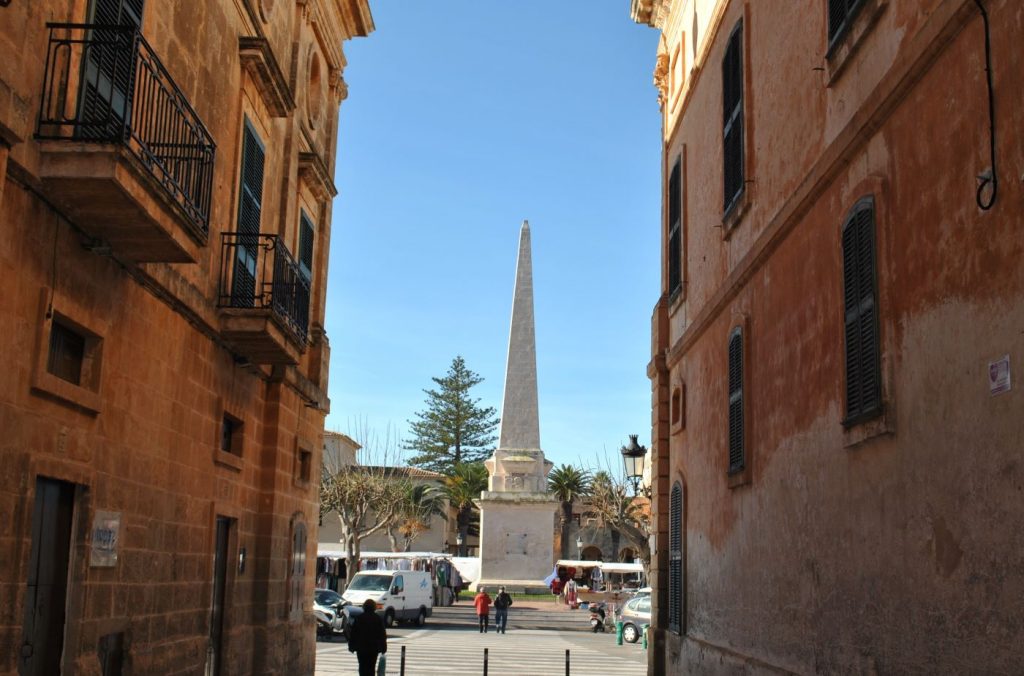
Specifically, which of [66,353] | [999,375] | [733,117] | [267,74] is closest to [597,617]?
[733,117]

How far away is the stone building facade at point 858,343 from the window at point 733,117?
71 mm

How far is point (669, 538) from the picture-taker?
18719mm

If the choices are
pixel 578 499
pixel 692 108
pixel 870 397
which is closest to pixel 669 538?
pixel 692 108

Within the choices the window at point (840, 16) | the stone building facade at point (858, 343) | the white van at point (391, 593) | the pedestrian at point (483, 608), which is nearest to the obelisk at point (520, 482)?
the white van at point (391, 593)

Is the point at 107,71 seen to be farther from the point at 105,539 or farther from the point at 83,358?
the point at 105,539

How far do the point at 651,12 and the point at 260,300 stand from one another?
407 inches

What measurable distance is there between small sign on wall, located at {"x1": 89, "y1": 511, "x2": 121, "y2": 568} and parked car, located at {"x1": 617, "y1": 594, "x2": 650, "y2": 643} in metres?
24.1

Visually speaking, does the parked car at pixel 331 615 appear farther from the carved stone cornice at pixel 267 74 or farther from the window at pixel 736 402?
the window at pixel 736 402

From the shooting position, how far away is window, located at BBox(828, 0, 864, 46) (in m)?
9.48

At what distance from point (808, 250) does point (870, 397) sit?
227 cm

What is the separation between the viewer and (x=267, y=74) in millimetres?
13695

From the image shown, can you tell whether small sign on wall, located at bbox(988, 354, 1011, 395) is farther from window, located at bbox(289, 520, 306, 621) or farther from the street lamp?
the street lamp

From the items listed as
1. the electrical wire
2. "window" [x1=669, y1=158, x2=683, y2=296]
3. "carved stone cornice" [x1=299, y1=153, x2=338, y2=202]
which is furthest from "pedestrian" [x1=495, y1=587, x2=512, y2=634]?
the electrical wire

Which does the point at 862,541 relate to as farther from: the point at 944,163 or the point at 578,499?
the point at 578,499
